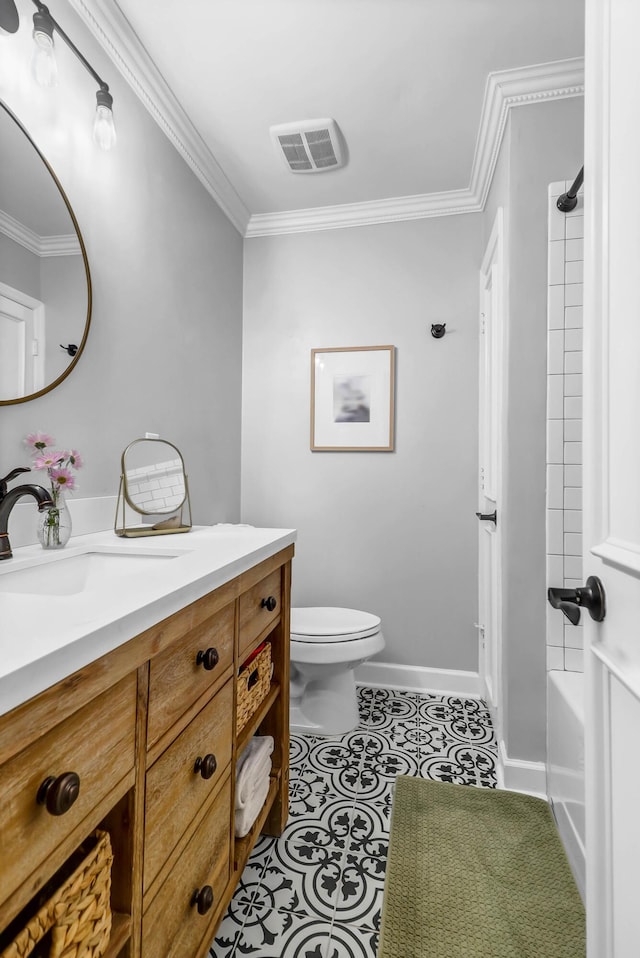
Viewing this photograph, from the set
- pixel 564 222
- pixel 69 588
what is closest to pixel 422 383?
pixel 564 222

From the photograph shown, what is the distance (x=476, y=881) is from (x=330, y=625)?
102cm

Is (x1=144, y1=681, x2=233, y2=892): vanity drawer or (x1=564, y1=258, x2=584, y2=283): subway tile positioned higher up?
(x1=564, y1=258, x2=584, y2=283): subway tile

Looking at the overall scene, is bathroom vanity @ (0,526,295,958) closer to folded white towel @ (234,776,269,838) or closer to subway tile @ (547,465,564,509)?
folded white towel @ (234,776,269,838)

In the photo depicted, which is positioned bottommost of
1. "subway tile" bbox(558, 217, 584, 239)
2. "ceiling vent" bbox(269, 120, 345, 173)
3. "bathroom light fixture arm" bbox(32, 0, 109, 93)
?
"subway tile" bbox(558, 217, 584, 239)

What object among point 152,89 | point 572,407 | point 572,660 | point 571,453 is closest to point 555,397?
point 572,407

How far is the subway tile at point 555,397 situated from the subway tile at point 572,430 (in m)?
0.03

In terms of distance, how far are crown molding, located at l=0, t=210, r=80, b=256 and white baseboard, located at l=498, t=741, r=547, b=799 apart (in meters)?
2.16

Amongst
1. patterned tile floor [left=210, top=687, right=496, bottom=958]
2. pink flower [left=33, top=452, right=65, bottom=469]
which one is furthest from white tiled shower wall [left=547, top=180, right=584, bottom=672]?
pink flower [left=33, top=452, right=65, bottom=469]

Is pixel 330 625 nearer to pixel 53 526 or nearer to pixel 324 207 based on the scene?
pixel 53 526

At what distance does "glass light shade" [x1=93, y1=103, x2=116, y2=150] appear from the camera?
141 cm

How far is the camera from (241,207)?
2.59 metres

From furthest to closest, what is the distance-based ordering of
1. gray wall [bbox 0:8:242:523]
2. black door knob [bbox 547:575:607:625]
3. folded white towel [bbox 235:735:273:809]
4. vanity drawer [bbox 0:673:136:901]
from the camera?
gray wall [bbox 0:8:242:523] → folded white towel [bbox 235:735:273:809] → black door knob [bbox 547:575:607:625] → vanity drawer [bbox 0:673:136:901]

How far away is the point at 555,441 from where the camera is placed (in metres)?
1.71

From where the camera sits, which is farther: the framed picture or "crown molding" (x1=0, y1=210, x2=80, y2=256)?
the framed picture
